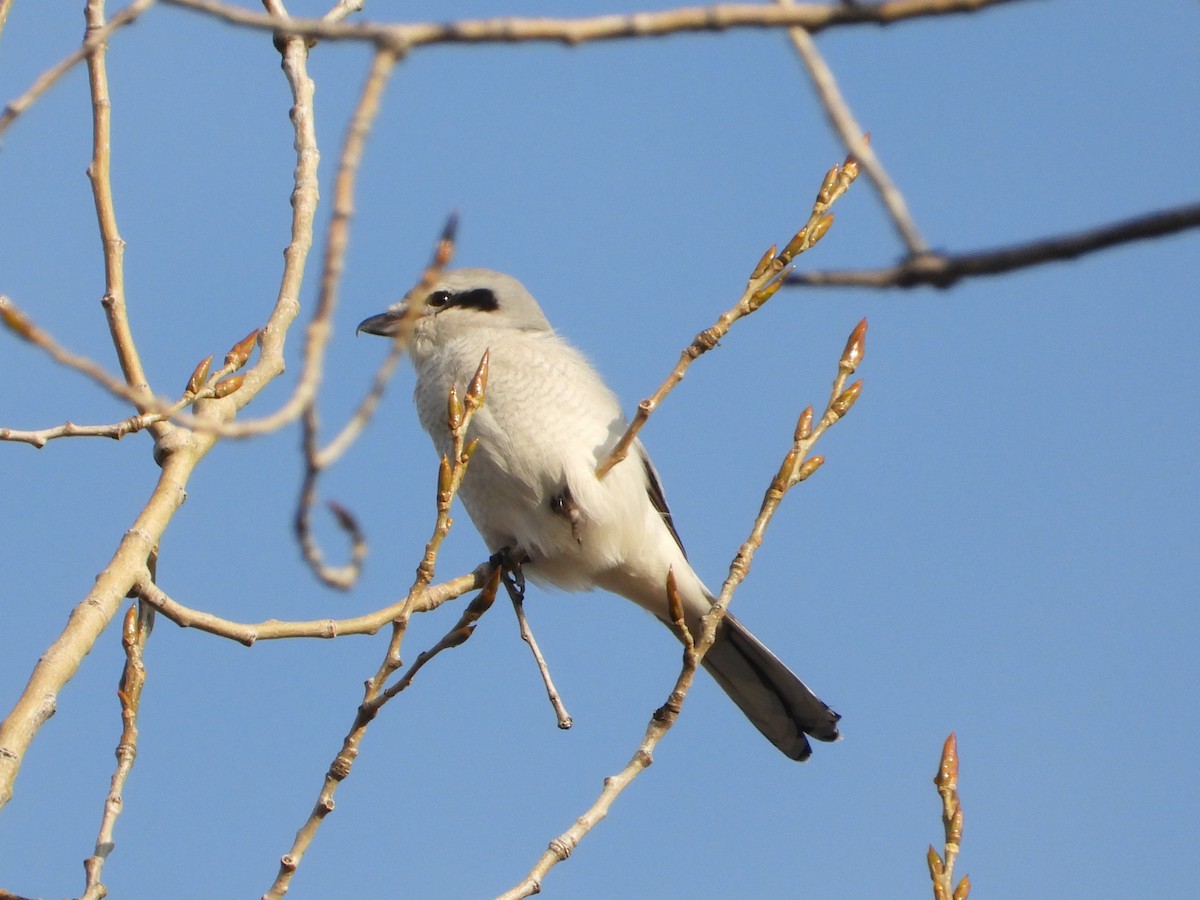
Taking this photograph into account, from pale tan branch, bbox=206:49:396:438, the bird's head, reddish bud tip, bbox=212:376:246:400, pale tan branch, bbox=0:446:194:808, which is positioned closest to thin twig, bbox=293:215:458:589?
pale tan branch, bbox=206:49:396:438

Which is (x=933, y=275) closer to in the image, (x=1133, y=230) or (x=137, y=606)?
(x=1133, y=230)

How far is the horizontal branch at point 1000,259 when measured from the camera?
3.09 ft

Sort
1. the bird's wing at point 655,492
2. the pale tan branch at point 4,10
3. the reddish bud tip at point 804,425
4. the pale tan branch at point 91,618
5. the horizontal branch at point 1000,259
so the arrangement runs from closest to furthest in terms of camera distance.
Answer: the horizontal branch at point 1000,259, the pale tan branch at point 91,618, the pale tan branch at point 4,10, the reddish bud tip at point 804,425, the bird's wing at point 655,492

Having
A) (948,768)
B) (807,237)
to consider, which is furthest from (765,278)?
(948,768)

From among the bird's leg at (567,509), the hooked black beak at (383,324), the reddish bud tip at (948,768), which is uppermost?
the hooked black beak at (383,324)

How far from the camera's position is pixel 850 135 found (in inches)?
43.9

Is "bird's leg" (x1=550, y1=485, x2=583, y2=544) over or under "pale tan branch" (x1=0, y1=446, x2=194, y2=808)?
over

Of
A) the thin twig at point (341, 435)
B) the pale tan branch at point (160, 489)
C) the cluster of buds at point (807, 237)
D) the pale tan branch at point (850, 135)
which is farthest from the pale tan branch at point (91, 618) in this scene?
the pale tan branch at point (850, 135)

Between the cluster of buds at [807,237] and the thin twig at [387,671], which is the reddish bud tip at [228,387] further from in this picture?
the cluster of buds at [807,237]

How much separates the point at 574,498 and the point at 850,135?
3051 millimetres

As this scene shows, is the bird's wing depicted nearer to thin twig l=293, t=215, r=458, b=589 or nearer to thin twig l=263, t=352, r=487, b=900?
thin twig l=263, t=352, r=487, b=900

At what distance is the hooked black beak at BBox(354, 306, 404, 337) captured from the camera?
191 inches

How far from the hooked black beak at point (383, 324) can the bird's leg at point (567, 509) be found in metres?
1.01

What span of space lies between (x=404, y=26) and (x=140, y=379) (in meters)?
1.80
